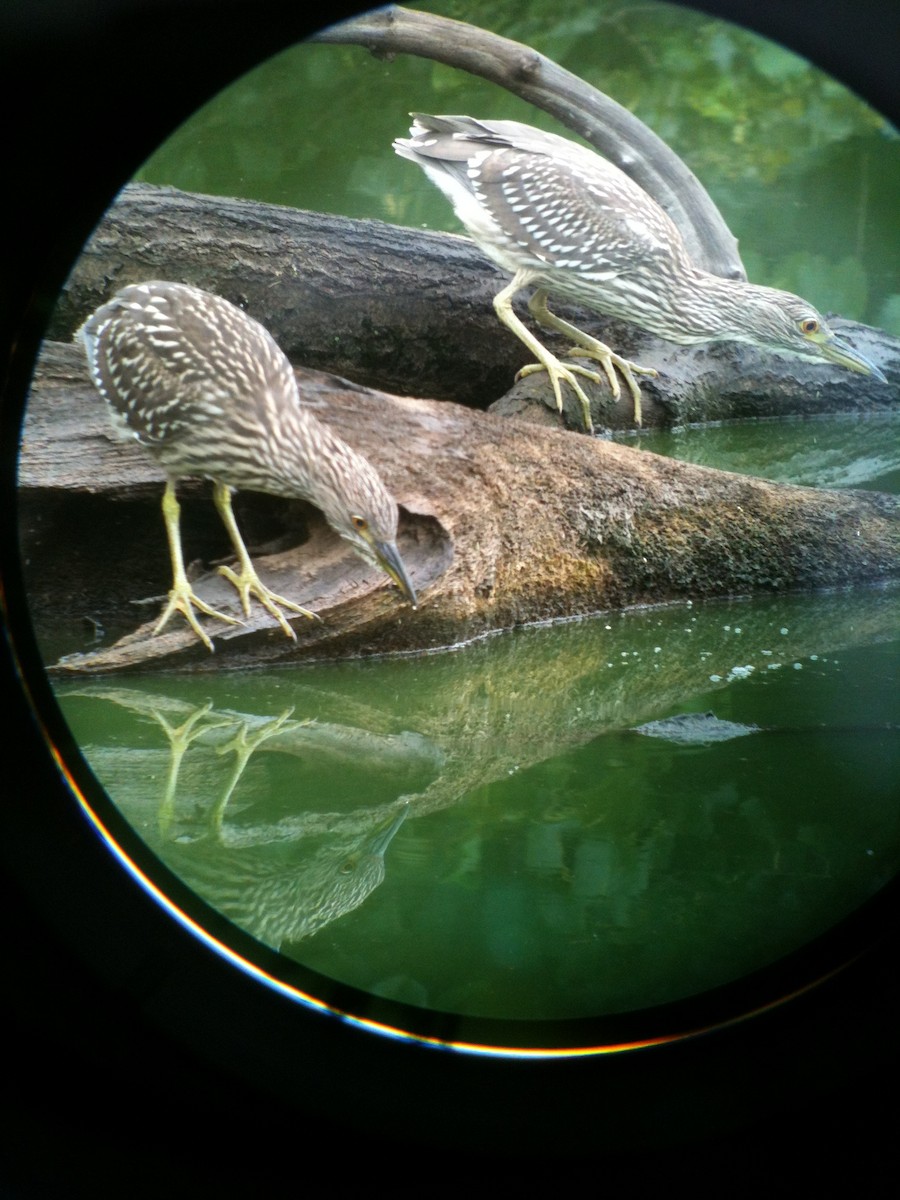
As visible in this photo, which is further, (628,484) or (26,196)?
(628,484)

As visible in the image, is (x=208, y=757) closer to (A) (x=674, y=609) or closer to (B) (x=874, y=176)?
(A) (x=674, y=609)

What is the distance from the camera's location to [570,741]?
2068 mm

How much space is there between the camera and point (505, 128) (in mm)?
3385

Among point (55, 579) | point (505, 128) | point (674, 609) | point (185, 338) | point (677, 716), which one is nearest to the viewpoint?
point (677, 716)

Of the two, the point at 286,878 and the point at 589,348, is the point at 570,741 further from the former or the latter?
the point at 589,348

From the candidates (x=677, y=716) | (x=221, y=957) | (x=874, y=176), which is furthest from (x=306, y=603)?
(x=221, y=957)

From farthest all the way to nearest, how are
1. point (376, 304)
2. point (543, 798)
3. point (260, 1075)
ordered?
point (376, 304) < point (543, 798) < point (260, 1075)

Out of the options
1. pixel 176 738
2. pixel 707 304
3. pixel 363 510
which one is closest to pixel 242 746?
pixel 176 738

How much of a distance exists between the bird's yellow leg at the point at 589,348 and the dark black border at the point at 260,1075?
284 cm

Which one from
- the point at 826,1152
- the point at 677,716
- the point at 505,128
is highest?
the point at 505,128

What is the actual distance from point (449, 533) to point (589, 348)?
1317 millimetres

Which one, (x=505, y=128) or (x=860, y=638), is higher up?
(x=505, y=128)

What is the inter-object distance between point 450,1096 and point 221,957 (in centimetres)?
19

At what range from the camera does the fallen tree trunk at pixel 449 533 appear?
2447mm
